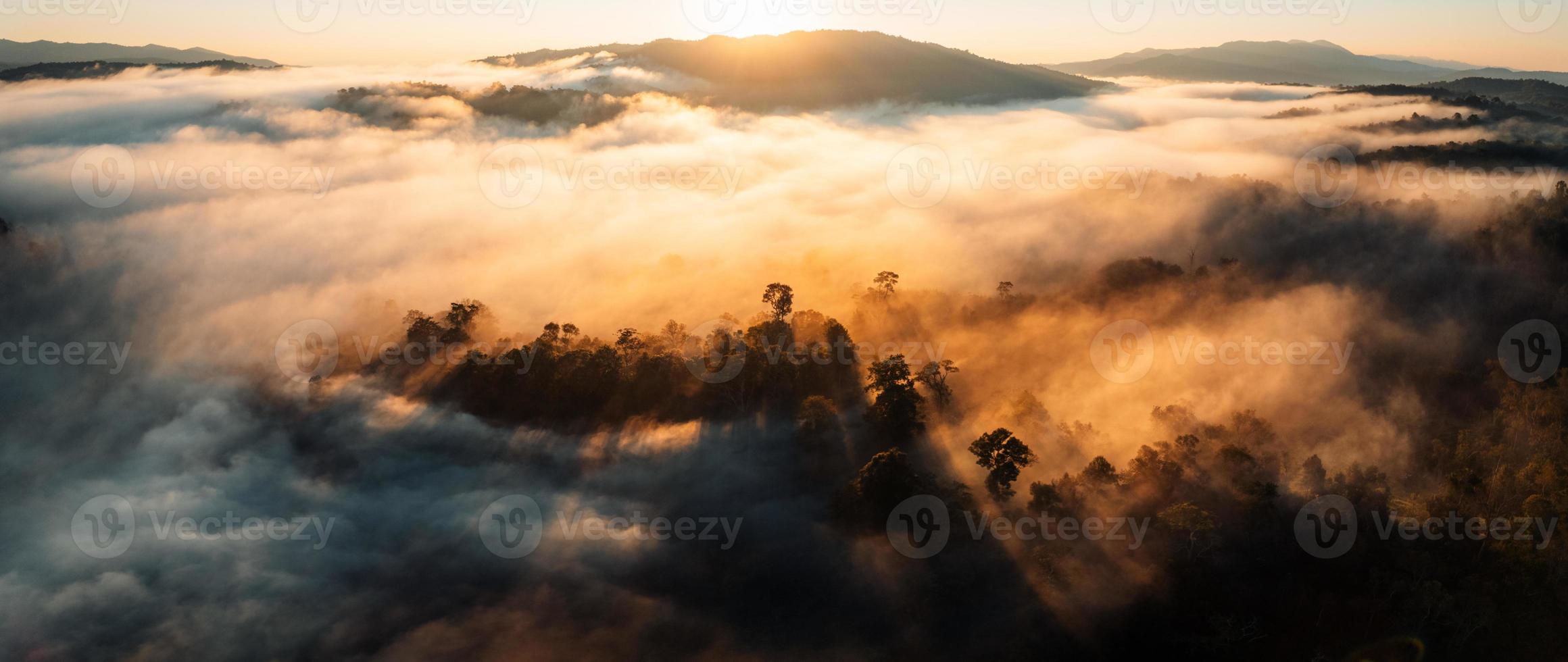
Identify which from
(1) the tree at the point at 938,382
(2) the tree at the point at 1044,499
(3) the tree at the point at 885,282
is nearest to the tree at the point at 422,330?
(3) the tree at the point at 885,282

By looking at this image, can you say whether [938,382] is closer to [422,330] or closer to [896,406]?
[896,406]

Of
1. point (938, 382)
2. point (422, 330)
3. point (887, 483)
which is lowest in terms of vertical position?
point (887, 483)

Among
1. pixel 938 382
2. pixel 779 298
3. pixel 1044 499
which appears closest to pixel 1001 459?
pixel 1044 499

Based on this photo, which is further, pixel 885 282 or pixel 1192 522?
pixel 885 282

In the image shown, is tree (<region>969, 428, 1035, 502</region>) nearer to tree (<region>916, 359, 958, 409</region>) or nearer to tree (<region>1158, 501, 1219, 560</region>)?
tree (<region>1158, 501, 1219, 560</region>)

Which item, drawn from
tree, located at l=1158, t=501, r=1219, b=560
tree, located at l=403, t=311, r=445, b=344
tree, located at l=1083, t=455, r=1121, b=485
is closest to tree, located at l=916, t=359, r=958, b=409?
tree, located at l=1083, t=455, r=1121, b=485

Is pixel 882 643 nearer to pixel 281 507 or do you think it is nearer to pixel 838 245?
pixel 281 507

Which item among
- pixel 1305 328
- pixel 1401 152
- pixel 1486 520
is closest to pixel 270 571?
pixel 1486 520
